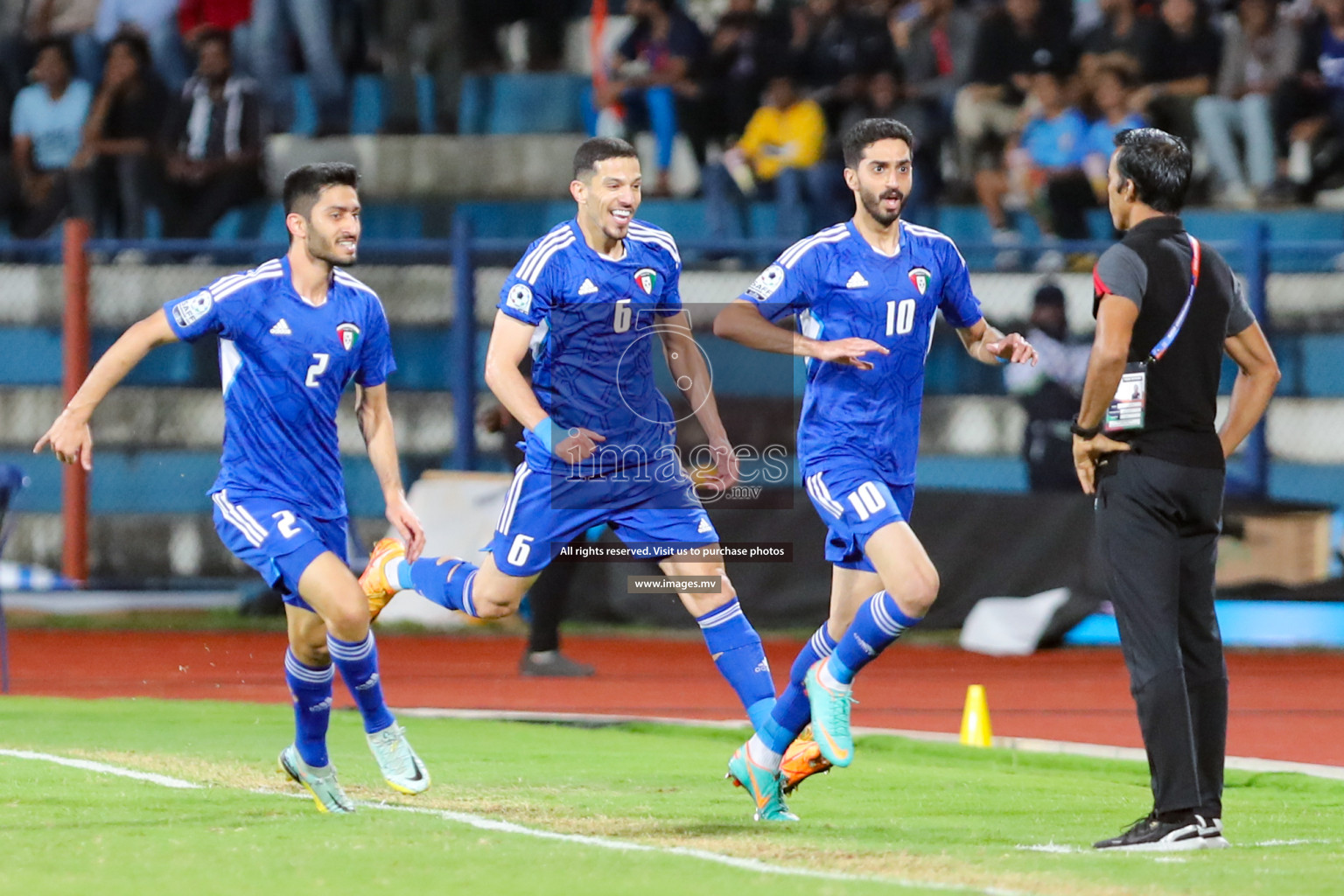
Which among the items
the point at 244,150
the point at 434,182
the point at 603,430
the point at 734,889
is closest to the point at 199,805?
the point at 603,430

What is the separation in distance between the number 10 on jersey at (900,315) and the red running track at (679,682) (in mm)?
3814

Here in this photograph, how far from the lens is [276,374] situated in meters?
7.78

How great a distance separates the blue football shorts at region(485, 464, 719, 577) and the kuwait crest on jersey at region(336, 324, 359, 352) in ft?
2.91

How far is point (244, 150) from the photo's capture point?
776 inches

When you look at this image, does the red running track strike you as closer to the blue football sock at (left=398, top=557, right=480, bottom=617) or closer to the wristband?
the blue football sock at (left=398, top=557, right=480, bottom=617)

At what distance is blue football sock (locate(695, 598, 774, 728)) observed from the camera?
7.93m

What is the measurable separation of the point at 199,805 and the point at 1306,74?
42.8 ft

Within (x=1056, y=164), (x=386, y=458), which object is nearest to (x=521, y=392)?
(x=386, y=458)

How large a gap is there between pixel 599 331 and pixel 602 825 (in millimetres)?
1995

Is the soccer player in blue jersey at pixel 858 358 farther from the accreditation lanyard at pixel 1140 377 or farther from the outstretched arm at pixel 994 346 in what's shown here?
the accreditation lanyard at pixel 1140 377

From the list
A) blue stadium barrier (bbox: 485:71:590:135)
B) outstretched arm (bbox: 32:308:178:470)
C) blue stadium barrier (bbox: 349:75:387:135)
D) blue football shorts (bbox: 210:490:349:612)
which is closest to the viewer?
outstretched arm (bbox: 32:308:178:470)

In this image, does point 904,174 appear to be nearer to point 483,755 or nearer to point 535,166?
point 483,755

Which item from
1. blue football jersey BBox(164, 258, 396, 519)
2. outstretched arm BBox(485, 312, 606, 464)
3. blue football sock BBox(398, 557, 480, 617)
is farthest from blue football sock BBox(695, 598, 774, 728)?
blue football jersey BBox(164, 258, 396, 519)

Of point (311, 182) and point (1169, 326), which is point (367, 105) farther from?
point (1169, 326)
